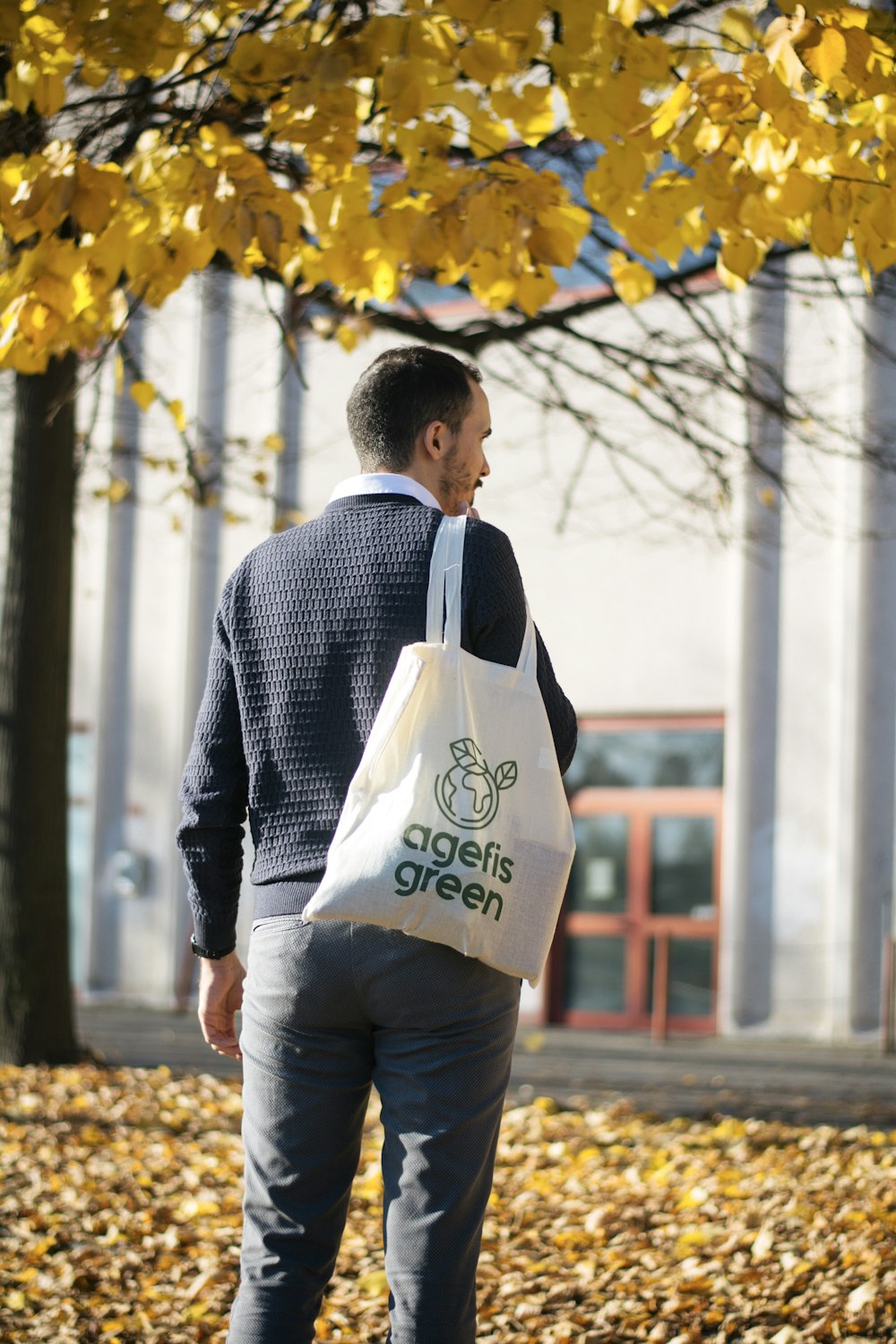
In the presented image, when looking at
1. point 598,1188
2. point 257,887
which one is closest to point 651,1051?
point 598,1188

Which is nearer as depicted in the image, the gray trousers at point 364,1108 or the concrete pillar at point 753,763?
the gray trousers at point 364,1108

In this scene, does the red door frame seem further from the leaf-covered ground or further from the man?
the man

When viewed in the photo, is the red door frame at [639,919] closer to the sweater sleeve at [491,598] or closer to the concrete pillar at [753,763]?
the concrete pillar at [753,763]

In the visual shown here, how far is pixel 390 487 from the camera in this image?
2455 mm

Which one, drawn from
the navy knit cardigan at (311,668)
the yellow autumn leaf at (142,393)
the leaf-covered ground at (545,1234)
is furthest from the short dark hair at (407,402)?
the yellow autumn leaf at (142,393)

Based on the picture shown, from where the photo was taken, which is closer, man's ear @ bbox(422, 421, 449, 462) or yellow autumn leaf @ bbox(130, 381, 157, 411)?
man's ear @ bbox(422, 421, 449, 462)

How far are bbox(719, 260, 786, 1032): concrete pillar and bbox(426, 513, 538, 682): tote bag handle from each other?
10262mm

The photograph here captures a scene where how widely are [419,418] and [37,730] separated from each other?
19.2ft

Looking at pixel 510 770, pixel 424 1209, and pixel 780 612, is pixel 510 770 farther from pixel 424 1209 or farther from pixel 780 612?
pixel 780 612

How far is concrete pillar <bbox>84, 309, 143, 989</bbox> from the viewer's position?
15.1 meters

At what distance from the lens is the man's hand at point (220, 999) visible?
2.61 m

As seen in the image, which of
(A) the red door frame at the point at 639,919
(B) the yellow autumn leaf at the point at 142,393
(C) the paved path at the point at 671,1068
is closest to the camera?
(B) the yellow autumn leaf at the point at 142,393

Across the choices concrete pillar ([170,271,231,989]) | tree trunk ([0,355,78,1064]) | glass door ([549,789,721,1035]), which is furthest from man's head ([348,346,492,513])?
concrete pillar ([170,271,231,989])

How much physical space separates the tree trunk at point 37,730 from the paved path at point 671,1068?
86 centimetres
